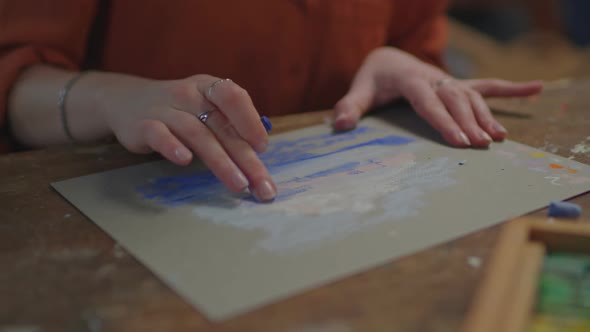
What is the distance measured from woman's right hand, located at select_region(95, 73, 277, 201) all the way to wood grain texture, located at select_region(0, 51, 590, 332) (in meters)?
0.12

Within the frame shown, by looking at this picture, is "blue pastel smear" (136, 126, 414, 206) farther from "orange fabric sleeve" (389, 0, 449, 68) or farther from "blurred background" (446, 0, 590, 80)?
"blurred background" (446, 0, 590, 80)

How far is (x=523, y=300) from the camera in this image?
42 centimetres

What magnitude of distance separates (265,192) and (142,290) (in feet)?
0.63

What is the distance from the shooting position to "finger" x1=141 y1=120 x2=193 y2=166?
65 cm

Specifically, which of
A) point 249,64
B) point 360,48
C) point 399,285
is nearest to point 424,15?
point 360,48

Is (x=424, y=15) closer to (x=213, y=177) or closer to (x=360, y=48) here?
(x=360, y=48)

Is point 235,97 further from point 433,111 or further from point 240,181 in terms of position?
point 433,111

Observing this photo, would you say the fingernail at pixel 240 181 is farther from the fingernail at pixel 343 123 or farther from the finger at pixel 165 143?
the fingernail at pixel 343 123

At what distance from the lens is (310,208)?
601 millimetres

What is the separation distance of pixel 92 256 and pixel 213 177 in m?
0.21

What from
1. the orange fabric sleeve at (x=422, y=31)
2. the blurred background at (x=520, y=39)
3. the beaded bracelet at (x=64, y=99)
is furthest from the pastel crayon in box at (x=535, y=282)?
the blurred background at (x=520, y=39)

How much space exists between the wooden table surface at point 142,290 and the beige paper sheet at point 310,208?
1 cm

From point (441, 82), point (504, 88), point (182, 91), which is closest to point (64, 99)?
point (182, 91)

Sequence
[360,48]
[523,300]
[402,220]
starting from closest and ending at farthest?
1. [523,300]
2. [402,220]
3. [360,48]
